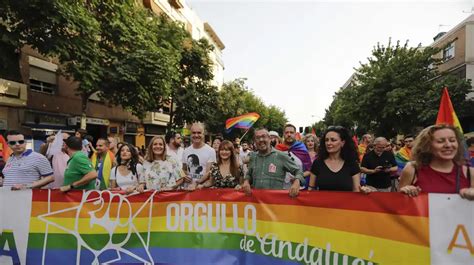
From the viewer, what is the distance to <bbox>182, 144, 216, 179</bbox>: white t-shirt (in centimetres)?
591

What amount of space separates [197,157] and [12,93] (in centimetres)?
1392

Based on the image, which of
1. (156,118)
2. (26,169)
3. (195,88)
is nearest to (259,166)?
(26,169)

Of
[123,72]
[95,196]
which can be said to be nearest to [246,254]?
[95,196]

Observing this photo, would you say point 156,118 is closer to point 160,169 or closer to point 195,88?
point 195,88

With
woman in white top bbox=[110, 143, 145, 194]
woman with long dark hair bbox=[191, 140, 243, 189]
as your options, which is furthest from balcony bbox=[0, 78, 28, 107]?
woman with long dark hair bbox=[191, 140, 243, 189]

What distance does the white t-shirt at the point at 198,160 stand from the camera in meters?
5.91

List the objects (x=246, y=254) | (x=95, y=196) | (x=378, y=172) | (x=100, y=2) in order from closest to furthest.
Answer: (x=246, y=254), (x=95, y=196), (x=378, y=172), (x=100, y=2)

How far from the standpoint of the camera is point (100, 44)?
17.2 meters

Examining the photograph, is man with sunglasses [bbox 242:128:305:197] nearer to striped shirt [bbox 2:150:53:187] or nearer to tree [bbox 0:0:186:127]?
striped shirt [bbox 2:150:53:187]

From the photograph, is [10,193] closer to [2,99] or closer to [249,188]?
[249,188]

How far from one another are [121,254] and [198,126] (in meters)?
2.31

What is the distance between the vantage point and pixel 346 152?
4.22 m

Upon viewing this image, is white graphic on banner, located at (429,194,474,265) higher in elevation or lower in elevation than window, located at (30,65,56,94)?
lower

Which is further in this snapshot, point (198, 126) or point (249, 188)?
point (198, 126)
